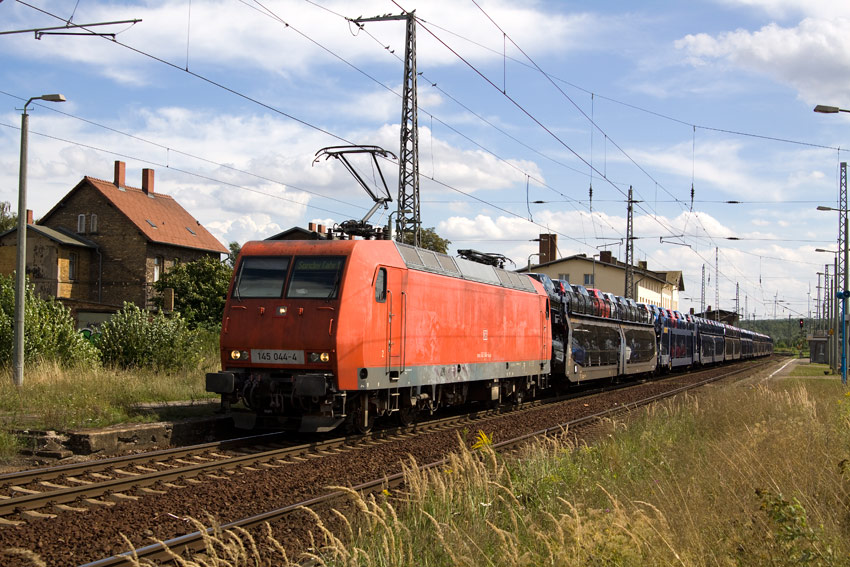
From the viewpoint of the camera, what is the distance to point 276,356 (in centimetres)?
1266

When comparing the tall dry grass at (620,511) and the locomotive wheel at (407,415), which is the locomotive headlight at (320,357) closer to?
the locomotive wheel at (407,415)

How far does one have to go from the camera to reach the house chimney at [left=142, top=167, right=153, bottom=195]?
54.6 metres

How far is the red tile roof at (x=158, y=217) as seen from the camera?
4981cm

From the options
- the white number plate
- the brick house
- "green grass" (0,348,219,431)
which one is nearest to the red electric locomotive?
the white number plate

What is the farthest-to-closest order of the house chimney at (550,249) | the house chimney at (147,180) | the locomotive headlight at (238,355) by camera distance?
1. the house chimney at (550,249)
2. the house chimney at (147,180)
3. the locomotive headlight at (238,355)

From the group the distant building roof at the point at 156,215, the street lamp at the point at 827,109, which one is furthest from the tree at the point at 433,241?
the street lamp at the point at 827,109

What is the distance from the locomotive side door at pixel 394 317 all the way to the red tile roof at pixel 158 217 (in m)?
38.5

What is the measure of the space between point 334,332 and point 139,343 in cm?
931

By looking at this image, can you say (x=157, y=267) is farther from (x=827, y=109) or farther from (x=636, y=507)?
(x=636, y=507)

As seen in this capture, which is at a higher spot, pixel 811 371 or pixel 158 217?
pixel 158 217

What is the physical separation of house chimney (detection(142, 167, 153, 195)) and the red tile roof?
16.2 inches

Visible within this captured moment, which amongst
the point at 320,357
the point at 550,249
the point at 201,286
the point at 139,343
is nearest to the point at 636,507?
the point at 320,357

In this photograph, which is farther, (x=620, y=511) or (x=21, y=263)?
(x=21, y=263)

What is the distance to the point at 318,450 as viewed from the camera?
12320mm
